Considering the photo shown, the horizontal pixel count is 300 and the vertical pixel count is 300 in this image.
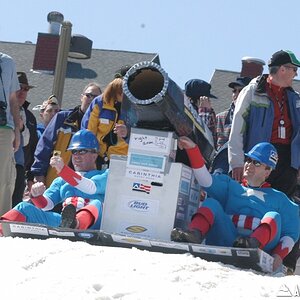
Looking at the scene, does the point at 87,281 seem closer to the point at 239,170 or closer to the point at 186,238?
the point at 186,238

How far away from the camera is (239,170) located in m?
7.64

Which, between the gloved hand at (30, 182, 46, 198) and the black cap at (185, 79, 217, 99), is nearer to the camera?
the gloved hand at (30, 182, 46, 198)

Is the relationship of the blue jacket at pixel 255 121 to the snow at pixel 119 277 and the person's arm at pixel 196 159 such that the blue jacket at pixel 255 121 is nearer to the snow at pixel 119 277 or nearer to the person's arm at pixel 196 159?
the person's arm at pixel 196 159

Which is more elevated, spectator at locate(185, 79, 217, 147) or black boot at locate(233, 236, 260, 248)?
spectator at locate(185, 79, 217, 147)

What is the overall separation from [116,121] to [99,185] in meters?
1.69

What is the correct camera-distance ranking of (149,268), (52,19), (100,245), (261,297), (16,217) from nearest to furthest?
(261,297), (149,268), (100,245), (16,217), (52,19)

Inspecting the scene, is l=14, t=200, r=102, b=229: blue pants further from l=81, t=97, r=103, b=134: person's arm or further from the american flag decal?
l=81, t=97, r=103, b=134: person's arm

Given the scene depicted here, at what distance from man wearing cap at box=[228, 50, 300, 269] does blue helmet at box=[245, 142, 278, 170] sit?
497 millimetres

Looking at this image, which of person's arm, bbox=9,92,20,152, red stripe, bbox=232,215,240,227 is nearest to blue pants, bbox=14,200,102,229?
red stripe, bbox=232,215,240,227

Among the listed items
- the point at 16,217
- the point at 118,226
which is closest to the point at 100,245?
the point at 118,226

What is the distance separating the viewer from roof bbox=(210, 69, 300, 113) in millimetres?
22072

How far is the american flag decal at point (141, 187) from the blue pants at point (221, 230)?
1.43 feet

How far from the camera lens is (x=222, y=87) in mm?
23531

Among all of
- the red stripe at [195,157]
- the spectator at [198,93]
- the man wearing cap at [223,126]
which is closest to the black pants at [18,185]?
the spectator at [198,93]
